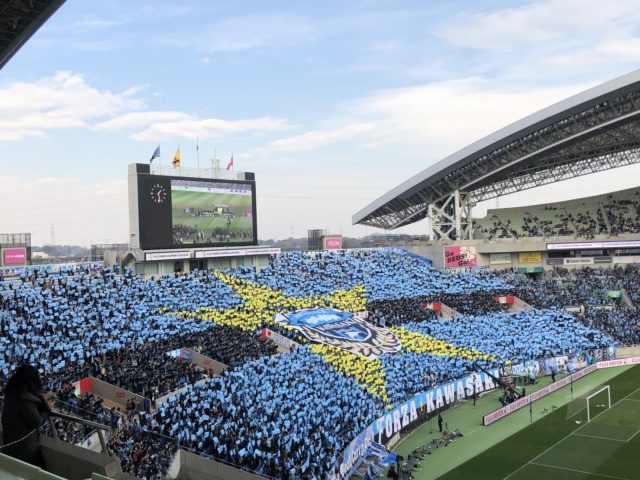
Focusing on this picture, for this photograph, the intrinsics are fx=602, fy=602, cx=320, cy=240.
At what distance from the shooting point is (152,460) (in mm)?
17219

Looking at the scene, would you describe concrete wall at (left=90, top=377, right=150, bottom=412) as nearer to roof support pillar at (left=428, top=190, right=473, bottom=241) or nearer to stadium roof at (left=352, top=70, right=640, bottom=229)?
stadium roof at (left=352, top=70, right=640, bottom=229)

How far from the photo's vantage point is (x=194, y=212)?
37281mm

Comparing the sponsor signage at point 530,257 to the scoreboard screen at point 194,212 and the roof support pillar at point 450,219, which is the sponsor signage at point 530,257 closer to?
the roof support pillar at point 450,219

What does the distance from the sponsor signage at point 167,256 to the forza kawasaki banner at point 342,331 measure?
22.7ft

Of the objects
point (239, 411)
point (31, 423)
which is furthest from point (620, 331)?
point (31, 423)

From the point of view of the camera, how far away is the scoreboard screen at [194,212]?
115 feet

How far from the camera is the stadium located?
1872 cm

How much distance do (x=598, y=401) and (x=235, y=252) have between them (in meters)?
23.1

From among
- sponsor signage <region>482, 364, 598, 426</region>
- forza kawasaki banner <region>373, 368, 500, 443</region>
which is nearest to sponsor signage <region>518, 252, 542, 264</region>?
sponsor signage <region>482, 364, 598, 426</region>

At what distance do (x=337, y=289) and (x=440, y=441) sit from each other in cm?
1834

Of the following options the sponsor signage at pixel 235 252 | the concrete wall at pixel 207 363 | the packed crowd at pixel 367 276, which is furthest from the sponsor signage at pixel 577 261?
the concrete wall at pixel 207 363

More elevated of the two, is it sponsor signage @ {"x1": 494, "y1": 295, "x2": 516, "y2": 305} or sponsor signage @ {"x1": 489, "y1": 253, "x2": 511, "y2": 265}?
sponsor signage @ {"x1": 489, "y1": 253, "x2": 511, "y2": 265}

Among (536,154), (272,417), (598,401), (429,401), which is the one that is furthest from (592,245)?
(272,417)

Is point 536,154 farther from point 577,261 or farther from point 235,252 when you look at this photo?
point 235,252
